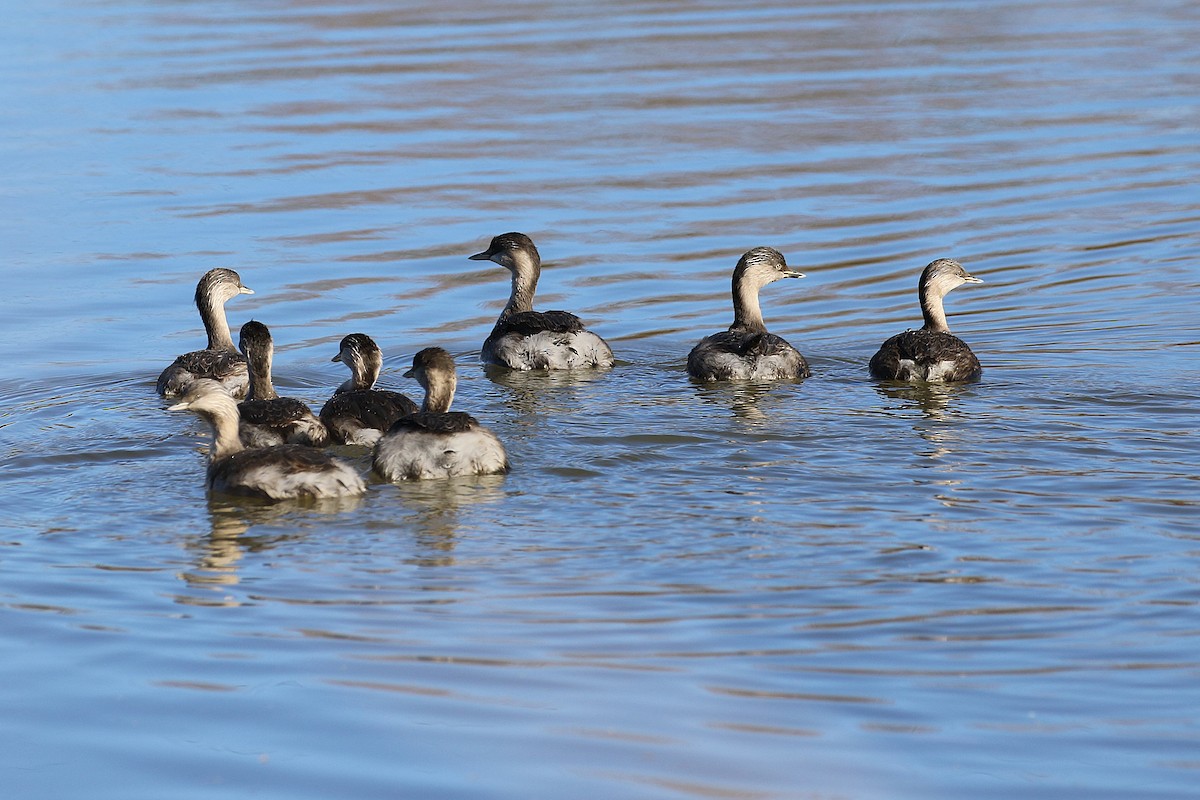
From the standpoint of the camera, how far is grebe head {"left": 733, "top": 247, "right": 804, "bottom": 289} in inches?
509

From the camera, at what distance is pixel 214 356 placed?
12.0 metres

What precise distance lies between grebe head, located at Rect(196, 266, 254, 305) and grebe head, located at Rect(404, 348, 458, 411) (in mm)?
2845

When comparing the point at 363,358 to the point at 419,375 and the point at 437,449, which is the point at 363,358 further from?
the point at 437,449

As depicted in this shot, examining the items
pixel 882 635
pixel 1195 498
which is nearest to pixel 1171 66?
pixel 1195 498

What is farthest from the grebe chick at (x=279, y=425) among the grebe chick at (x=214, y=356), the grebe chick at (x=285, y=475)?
the grebe chick at (x=214, y=356)

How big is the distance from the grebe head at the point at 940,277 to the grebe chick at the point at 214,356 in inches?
189

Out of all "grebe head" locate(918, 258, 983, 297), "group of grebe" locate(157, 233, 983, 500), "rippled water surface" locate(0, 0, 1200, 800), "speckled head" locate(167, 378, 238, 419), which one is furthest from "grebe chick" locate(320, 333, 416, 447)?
"grebe head" locate(918, 258, 983, 297)

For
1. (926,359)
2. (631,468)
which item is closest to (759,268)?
(926,359)

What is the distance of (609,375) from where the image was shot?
481 inches

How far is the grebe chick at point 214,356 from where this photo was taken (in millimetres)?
11727

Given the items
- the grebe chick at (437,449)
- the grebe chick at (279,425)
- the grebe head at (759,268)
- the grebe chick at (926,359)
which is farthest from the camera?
the grebe head at (759,268)

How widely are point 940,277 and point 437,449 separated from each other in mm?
4815

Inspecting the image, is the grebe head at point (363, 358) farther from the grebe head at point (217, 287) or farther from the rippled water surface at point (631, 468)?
the grebe head at point (217, 287)

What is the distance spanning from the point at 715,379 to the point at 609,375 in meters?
0.78
